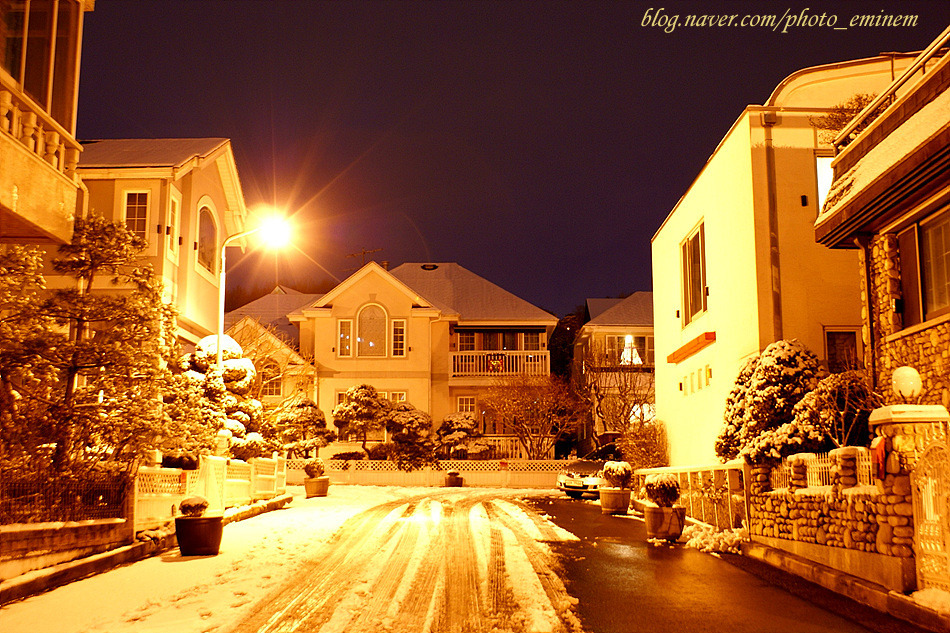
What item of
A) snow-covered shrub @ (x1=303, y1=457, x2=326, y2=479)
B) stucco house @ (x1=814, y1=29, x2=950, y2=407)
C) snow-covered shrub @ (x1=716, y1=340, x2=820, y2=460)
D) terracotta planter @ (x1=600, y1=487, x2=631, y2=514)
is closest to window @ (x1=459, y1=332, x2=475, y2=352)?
snow-covered shrub @ (x1=303, y1=457, x2=326, y2=479)

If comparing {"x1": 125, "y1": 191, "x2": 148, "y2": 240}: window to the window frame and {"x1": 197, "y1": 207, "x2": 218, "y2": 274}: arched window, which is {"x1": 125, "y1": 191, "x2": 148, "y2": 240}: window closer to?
{"x1": 197, "y1": 207, "x2": 218, "y2": 274}: arched window

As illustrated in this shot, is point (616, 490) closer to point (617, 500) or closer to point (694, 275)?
point (617, 500)

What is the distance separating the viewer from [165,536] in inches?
544

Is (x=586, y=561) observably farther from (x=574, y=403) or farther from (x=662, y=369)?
(x=574, y=403)

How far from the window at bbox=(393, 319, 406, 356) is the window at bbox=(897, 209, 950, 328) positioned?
31176 millimetres

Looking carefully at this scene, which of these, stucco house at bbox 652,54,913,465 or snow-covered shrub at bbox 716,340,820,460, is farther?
stucco house at bbox 652,54,913,465

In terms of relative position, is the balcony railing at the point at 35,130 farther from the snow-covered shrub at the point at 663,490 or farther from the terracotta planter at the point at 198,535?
the snow-covered shrub at the point at 663,490

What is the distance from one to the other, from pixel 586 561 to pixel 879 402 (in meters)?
5.64

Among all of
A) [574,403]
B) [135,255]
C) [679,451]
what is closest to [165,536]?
[135,255]

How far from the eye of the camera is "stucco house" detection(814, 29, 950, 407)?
1249 centimetres

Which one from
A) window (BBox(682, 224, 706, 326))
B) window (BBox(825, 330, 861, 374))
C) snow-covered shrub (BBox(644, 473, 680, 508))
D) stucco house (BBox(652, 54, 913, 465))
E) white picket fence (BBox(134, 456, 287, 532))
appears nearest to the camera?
white picket fence (BBox(134, 456, 287, 532))

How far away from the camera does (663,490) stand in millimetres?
15555

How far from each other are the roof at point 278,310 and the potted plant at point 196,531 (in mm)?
30743

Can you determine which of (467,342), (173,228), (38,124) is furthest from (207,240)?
(467,342)
